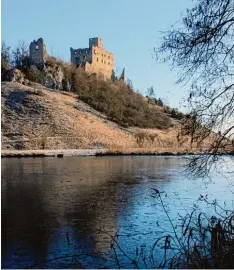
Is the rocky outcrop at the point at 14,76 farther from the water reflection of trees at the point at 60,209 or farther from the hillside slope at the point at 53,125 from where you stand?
the water reflection of trees at the point at 60,209

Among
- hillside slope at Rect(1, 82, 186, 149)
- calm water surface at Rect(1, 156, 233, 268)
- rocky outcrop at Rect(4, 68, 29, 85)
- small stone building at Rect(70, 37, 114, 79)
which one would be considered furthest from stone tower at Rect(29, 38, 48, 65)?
calm water surface at Rect(1, 156, 233, 268)

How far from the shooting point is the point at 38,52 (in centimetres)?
8969

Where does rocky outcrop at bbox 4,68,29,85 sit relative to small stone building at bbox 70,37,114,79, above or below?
below

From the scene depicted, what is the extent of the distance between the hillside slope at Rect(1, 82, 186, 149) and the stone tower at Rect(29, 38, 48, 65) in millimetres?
20973

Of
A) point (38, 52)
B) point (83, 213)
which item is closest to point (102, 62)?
point (38, 52)

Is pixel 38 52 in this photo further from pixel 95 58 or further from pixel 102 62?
pixel 102 62

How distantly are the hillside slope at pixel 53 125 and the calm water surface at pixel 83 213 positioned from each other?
29266 millimetres

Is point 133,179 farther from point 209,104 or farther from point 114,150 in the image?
point 114,150

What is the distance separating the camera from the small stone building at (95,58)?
103 meters

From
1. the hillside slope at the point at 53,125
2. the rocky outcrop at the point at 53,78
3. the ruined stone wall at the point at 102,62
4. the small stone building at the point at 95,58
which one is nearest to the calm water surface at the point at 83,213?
the hillside slope at the point at 53,125

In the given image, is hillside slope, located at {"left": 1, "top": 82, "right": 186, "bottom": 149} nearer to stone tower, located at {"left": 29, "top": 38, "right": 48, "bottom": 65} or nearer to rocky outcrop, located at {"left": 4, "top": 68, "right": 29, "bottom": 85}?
rocky outcrop, located at {"left": 4, "top": 68, "right": 29, "bottom": 85}

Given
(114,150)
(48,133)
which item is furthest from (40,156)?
(48,133)

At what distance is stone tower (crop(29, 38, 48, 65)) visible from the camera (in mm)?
88000

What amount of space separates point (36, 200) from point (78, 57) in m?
95.3
